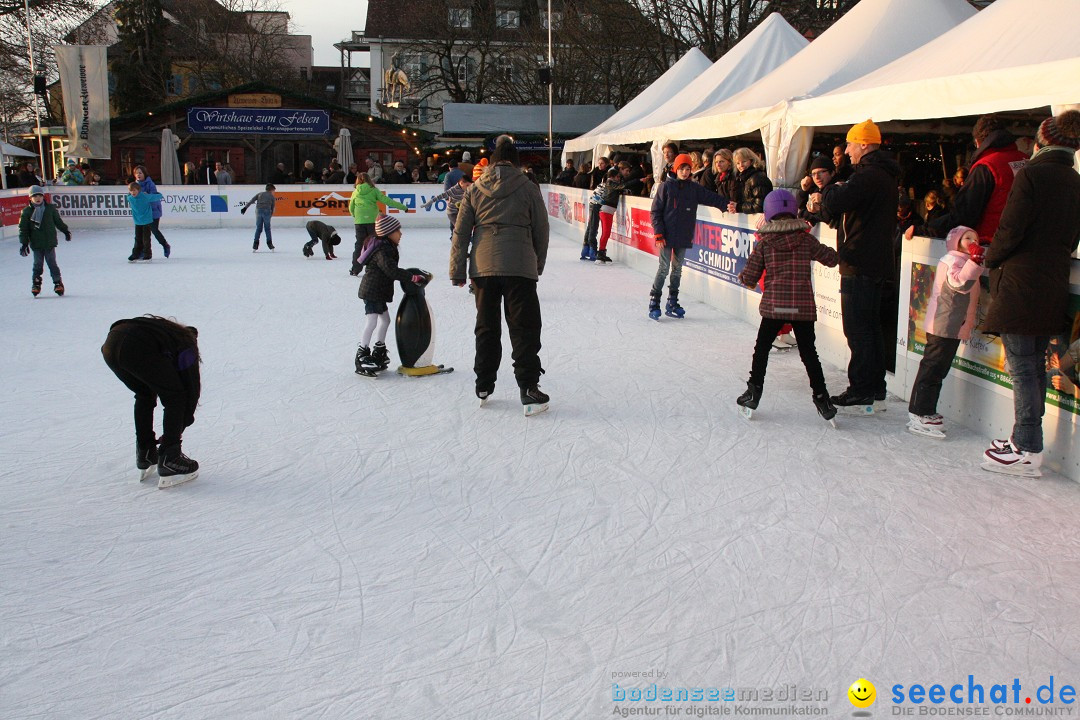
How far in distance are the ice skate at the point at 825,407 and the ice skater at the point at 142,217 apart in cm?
1086

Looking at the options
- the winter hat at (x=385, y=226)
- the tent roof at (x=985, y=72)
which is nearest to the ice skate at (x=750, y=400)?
the tent roof at (x=985, y=72)

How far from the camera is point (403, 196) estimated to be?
2166 cm

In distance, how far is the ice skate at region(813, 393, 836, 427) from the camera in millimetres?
4977

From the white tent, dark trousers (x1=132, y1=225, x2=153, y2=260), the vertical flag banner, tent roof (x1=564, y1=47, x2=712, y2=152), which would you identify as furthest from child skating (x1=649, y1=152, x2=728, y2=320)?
the vertical flag banner

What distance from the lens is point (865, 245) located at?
16.3 feet

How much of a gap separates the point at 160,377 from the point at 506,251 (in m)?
1.94

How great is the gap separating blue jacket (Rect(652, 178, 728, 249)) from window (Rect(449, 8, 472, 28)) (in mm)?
36604

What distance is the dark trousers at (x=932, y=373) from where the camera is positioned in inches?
180

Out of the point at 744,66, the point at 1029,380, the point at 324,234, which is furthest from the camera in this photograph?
the point at 744,66

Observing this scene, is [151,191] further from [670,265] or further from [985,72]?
[985,72]

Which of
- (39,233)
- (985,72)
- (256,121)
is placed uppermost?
(256,121)

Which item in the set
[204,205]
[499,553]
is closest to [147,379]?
[499,553]

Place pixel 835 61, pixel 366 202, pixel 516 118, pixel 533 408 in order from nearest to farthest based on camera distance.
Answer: pixel 533 408 < pixel 835 61 < pixel 366 202 < pixel 516 118

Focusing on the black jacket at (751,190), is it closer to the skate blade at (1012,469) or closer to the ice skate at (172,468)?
the skate blade at (1012,469)
